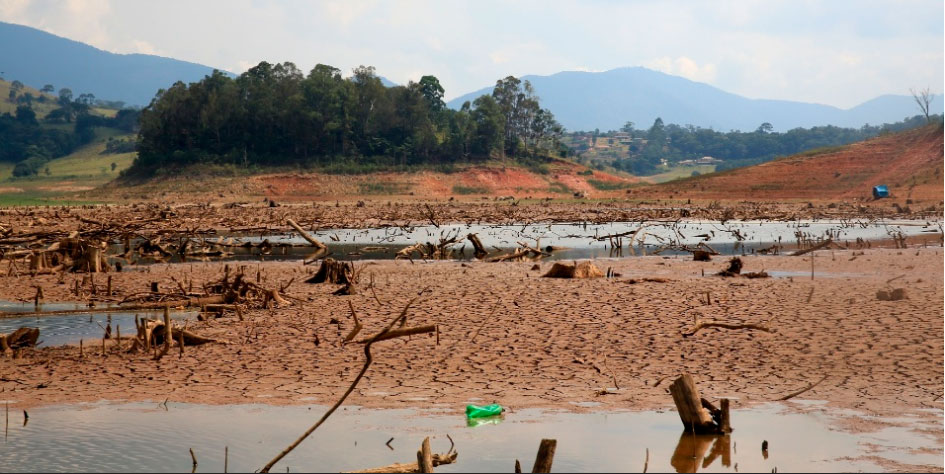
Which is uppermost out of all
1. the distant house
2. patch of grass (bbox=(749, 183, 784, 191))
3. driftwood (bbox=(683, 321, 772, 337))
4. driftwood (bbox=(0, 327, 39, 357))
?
the distant house

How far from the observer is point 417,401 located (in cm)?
1020

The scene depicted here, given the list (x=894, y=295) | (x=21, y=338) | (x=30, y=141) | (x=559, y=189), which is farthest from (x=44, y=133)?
(x=894, y=295)

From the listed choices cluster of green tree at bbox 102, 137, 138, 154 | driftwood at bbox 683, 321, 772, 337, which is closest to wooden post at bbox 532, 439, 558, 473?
driftwood at bbox 683, 321, 772, 337

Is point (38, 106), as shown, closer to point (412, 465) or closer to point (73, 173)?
point (73, 173)

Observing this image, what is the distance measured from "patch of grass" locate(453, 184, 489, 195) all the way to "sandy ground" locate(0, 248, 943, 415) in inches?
2911

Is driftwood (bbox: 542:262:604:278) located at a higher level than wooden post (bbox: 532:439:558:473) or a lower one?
higher

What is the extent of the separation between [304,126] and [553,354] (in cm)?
9069

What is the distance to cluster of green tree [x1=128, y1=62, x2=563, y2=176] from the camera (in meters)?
99.2

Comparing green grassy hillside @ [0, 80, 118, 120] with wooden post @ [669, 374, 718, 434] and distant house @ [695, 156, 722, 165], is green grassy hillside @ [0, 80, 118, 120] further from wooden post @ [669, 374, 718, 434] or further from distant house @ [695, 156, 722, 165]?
wooden post @ [669, 374, 718, 434]

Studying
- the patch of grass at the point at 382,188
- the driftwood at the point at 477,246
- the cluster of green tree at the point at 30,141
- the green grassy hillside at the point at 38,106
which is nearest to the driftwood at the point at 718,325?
the driftwood at the point at 477,246

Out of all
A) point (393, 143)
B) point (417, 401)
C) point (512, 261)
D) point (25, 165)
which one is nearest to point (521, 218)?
point (512, 261)

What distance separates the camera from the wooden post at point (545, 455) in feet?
23.4

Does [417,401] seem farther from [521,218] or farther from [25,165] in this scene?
[25,165]

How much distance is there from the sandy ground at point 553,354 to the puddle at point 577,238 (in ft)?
36.7
